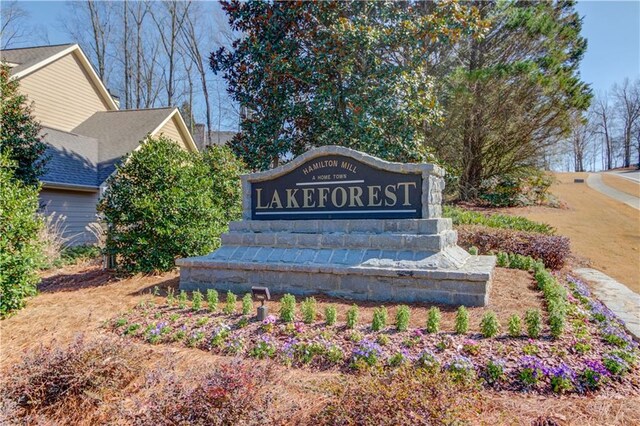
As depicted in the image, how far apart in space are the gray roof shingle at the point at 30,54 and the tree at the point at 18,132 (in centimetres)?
418

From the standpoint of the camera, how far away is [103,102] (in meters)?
17.4

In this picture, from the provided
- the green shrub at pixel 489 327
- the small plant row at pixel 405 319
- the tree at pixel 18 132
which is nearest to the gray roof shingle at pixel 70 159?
the tree at pixel 18 132

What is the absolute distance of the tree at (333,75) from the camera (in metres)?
9.41

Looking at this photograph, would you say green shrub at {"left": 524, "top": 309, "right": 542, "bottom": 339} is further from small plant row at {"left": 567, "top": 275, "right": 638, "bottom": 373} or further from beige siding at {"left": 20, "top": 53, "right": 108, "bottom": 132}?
beige siding at {"left": 20, "top": 53, "right": 108, "bottom": 132}

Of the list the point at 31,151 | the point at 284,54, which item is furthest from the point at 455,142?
the point at 31,151

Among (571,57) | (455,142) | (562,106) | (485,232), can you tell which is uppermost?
(571,57)

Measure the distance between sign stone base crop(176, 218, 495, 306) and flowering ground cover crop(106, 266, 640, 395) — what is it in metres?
0.47

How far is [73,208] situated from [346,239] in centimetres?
1139

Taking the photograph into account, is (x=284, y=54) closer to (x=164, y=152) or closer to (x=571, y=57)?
(x=164, y=152)

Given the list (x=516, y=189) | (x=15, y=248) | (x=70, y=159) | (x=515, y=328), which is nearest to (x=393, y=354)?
(x=515, y=328)

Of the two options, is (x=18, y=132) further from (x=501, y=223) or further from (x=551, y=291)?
(x=501, y=223)

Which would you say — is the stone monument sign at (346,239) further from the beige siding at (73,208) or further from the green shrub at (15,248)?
the beige siding at (73,208)

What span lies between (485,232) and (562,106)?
370 inches

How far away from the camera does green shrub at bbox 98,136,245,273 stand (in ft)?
21.6
